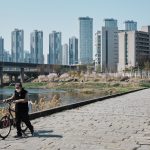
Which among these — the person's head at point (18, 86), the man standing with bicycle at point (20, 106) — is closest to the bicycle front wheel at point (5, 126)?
the man standing with bicycle at point (20, 106)

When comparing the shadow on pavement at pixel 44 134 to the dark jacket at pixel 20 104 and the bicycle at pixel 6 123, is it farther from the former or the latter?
the dark jacket at pixel 20 104

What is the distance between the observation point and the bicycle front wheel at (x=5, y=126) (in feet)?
41.2


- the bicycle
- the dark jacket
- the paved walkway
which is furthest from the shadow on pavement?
the dark jacket

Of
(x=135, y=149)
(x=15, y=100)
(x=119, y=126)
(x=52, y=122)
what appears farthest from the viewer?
(x=52, y=122)

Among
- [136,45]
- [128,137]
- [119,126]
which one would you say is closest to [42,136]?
[128,137]

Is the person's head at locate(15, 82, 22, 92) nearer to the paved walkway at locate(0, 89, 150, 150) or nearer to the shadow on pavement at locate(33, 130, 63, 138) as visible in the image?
the paved walkway at locate(0, 89, 150, 150)

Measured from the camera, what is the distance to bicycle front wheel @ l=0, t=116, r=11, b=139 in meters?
12.5

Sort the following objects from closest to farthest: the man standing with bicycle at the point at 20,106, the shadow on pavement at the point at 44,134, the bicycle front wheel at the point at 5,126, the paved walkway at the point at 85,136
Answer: the paved walkway at the point at 85,136 < the bicycle front wheel at the point at 5,126 < the man standing with bicycle at the point at 20,106 < the shadow on pavement at the point at 44,134

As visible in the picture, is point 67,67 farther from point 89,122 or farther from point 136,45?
point 89,122

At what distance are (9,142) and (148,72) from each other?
139572 mm

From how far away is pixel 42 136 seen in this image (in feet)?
42.5

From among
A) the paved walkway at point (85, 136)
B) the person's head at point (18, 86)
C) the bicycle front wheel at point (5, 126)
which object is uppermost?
the person's head at point (18, 86)

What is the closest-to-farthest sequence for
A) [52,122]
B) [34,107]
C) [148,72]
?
[52,122] < [34,107] < [148,72]

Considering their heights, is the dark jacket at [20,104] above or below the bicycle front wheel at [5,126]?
above
